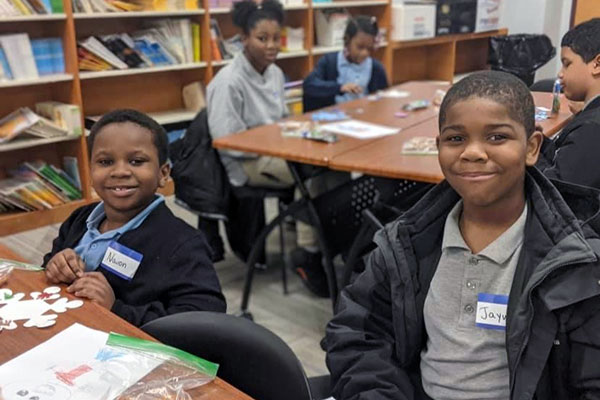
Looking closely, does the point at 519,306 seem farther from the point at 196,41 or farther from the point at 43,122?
the point at 196,41

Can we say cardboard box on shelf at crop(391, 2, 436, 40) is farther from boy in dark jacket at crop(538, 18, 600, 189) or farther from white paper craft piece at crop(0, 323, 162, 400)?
white paper craft piece at crop(0, 323, 162, 400)

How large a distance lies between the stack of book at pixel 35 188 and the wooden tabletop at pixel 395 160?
2091 mm

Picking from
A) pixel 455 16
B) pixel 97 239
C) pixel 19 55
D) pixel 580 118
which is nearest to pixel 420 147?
pixel 580 118

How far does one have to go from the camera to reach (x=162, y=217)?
1500 mm

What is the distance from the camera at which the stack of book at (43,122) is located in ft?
11.6

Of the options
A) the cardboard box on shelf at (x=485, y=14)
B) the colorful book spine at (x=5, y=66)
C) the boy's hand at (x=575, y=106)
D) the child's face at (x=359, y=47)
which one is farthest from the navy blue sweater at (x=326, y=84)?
the boy's hand at (x=575, y=106)

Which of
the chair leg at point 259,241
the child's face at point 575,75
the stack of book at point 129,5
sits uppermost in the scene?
the stack of book at point 129,5

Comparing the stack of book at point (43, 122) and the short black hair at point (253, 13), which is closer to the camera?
the short black hair at point (253, 13)

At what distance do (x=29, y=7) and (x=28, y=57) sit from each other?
27 centimetres

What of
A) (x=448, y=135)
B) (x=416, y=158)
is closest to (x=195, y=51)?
(x=416, y=158)

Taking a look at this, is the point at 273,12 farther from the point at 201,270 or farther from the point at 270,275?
the point at 201,270

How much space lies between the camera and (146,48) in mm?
4023

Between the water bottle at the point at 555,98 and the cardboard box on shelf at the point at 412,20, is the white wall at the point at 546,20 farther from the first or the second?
the cardboard box on shelf at the point at 412,20

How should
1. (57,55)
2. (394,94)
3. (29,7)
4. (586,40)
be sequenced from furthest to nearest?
(394,94) → (57,55) → (29,7) → (586,40)
